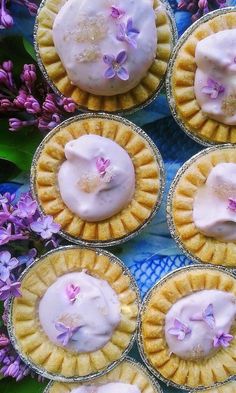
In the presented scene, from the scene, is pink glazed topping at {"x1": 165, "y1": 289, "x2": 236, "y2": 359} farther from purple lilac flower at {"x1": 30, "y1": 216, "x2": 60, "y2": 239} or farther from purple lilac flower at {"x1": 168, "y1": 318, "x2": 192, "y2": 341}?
purple lilac flower at {"x1": 30, "y1": 216, "x2": 60, "y2": 239}

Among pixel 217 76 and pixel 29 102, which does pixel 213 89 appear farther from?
pixel 29 102

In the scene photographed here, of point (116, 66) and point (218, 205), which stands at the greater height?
point (116, 66)

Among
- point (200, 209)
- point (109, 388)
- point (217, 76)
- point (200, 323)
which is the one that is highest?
point (217, 76)

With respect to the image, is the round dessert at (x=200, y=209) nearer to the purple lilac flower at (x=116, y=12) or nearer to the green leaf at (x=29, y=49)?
the purple lilac flower at (x=116, y=12)

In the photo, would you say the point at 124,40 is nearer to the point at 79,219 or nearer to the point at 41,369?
the point at 79,219

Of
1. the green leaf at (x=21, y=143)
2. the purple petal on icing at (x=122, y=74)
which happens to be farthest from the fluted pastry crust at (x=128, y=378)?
the purple petal on icing at (x=122, y=74)

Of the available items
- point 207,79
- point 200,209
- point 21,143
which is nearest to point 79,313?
point 200,209

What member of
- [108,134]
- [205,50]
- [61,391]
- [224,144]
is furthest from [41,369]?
[205,50]

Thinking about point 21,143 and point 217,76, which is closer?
point 217,76
